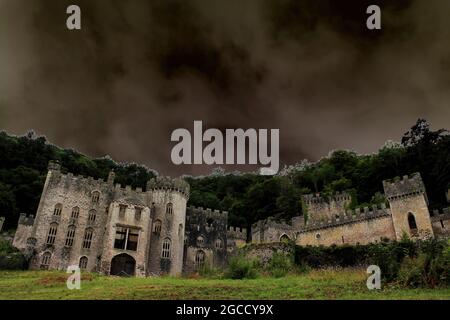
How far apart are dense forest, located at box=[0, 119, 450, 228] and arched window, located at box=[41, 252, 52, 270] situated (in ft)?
40.5

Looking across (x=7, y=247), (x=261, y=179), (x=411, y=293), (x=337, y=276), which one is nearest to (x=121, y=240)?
(x=7, y=247)

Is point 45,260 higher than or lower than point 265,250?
higher

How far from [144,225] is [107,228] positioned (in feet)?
12.2

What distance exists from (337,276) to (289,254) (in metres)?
8.74

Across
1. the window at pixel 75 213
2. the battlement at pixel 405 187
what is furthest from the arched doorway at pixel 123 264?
the battlement at pixel 405 187

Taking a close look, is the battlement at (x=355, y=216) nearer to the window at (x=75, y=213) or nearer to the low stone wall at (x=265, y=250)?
the low stone wall at (x=265, y=250)

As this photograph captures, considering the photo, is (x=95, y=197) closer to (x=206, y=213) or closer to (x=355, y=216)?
(x=206, y=213)

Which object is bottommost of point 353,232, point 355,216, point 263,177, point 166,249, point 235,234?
point 166,249

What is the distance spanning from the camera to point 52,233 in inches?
1638

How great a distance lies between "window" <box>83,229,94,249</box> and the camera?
42638mm

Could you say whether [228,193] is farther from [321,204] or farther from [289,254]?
[289,254]

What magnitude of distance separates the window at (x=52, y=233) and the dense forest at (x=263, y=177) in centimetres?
957

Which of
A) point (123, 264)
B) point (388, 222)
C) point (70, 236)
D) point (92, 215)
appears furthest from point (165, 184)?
point (388, 222)
